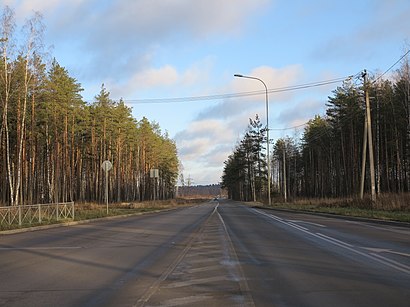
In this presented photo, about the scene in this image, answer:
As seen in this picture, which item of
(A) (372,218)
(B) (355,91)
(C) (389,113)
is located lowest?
(A) (372,218)

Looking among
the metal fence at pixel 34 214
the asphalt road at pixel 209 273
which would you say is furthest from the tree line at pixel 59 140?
the asphalt road at pixel 209 273

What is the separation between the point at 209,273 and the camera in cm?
910

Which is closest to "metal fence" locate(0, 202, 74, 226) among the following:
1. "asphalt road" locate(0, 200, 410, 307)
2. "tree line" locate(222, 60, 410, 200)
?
"asphalt road" locate(0, 200, 410, 307)

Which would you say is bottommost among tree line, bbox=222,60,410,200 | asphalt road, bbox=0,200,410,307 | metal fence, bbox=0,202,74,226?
asphalt road, bbox=0,200,410,307

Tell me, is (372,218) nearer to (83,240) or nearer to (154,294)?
(83,240)

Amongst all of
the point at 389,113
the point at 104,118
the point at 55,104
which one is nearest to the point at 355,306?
the point at 55,104

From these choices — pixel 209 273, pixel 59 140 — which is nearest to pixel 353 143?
pixel 59 140

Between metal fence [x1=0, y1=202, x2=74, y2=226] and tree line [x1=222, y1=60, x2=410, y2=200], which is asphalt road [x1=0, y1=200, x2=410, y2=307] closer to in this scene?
metal fence [x1=0, y1=202, x2=74, y2=226]

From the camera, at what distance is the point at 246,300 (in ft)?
22.0

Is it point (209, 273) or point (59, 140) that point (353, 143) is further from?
point (209, 273)

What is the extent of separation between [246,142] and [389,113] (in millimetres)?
46347

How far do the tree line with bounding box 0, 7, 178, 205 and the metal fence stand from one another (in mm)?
7902

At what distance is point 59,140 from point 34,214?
99.7 ft

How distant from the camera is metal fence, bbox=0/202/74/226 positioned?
21531mm
